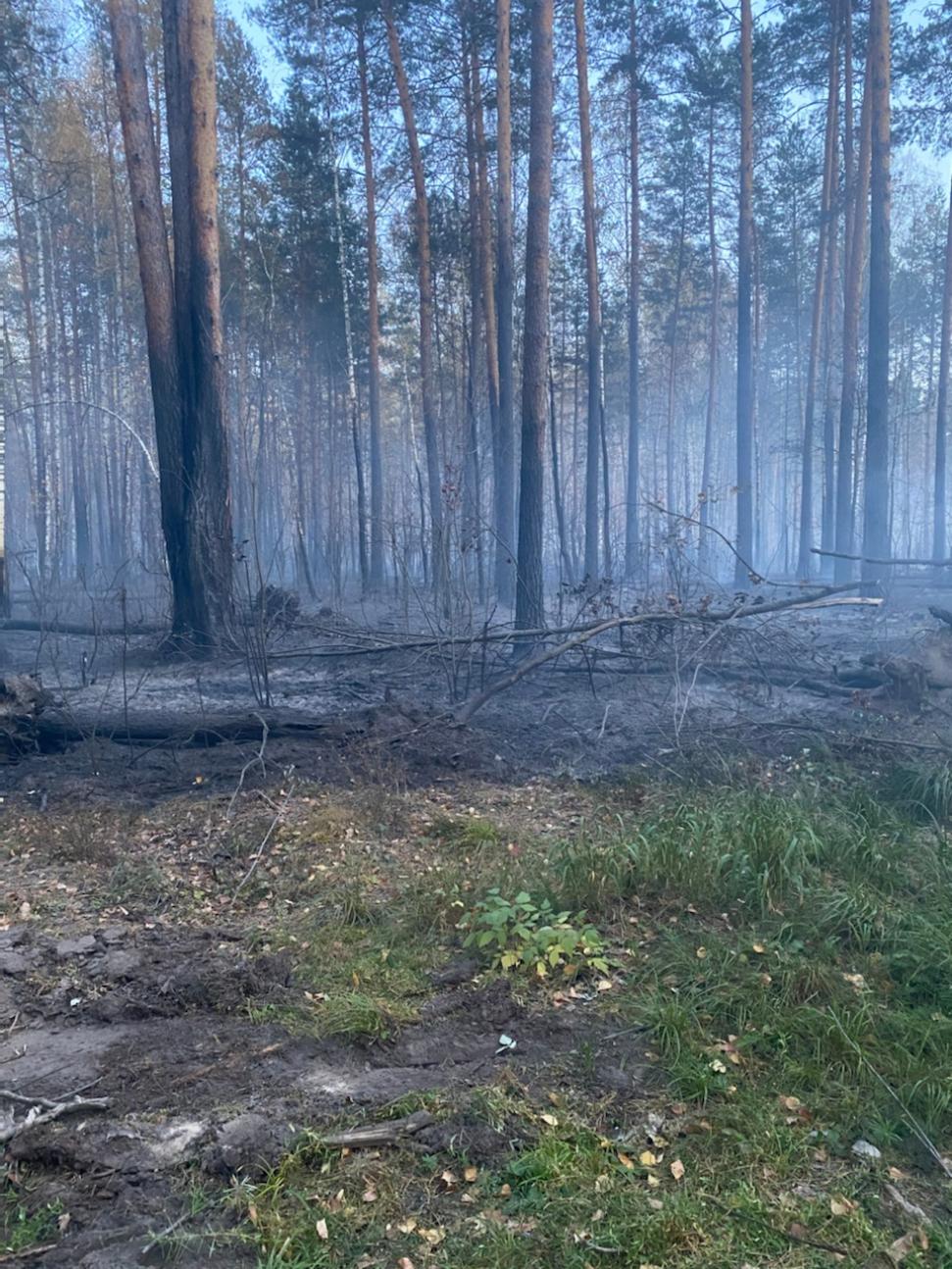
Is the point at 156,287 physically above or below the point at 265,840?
above

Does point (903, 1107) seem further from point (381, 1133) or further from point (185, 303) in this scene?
point (185, 303)

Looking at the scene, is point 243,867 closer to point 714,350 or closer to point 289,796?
point 289,796

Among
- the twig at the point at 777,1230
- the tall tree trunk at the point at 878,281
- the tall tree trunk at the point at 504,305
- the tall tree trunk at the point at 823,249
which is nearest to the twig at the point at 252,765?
the twig at the point at 777,1230

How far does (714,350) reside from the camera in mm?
30672

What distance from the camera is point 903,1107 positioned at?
3254mm

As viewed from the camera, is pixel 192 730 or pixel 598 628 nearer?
pixel 192 730

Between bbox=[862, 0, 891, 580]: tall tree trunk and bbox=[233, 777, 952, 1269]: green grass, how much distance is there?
14.1 metres

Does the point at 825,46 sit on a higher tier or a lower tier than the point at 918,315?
higher

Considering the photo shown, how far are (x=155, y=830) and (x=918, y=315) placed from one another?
122 ft

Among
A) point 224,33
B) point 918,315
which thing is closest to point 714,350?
point 918,315

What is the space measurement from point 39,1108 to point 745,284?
20799 millimetres

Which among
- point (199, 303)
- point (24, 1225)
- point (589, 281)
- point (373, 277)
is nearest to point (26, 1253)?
point (24, 1225)

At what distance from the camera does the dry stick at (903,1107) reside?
304 cm

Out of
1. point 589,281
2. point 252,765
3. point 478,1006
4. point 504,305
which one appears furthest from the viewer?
point 589,281
